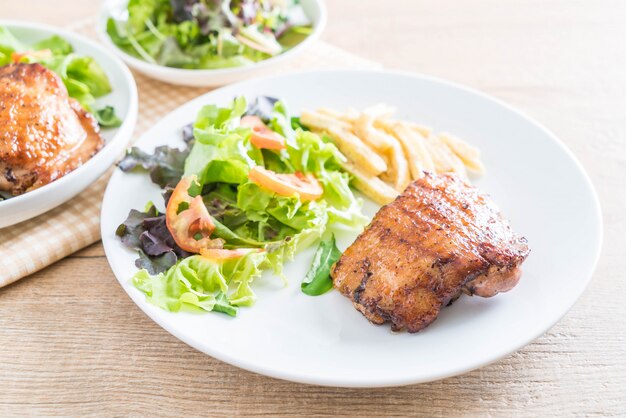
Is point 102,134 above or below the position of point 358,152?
below

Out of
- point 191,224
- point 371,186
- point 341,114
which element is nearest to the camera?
point 191,224

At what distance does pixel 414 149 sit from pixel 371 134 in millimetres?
289

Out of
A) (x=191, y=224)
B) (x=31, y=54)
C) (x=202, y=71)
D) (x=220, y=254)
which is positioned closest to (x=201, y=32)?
(x=202, y=71)

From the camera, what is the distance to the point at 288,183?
391cm

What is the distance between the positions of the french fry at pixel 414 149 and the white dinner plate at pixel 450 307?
0.33 metres

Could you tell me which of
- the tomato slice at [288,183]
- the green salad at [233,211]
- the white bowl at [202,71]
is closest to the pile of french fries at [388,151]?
the green salad at [233,211]

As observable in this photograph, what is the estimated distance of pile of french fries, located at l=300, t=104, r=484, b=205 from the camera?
13.8 ft

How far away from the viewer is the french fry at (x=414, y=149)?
4.22 meters

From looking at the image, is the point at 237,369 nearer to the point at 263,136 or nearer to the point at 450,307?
the point at 450,307

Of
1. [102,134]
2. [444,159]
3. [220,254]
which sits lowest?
[102,134]

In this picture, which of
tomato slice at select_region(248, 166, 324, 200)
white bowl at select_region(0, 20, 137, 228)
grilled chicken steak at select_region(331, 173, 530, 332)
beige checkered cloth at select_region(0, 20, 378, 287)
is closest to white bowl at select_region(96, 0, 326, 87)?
white bowl at select_region(0, 20, 137, 228)

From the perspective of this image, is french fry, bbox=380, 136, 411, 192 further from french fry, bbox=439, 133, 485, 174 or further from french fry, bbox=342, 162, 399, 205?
french fry, bbox=439, 133, 485, 174

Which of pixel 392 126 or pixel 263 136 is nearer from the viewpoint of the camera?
pixel 263 136

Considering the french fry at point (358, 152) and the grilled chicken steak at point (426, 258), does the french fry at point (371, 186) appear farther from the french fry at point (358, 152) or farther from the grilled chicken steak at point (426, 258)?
the grilled chicken steak at point (426, 258)
